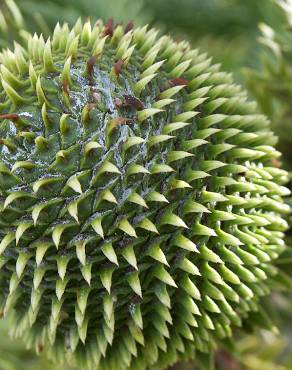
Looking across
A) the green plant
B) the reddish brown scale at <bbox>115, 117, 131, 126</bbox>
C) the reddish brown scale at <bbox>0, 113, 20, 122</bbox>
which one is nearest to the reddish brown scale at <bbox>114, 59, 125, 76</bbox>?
the reddish brown scale at <bbox>115, 117, 131, 126</bbox>

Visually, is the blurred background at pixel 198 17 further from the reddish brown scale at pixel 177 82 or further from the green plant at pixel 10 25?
the reddish brown scale at pixel 177 82

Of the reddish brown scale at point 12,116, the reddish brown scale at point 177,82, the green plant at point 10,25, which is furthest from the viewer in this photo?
the green plant at point 10,25

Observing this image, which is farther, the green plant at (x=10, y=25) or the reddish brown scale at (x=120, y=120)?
the green plant at (x=10, y=25)

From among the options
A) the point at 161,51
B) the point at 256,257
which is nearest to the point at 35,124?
the point at 161,51

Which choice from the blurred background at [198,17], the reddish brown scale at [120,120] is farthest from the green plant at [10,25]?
the reddish brown scale at [120,120]

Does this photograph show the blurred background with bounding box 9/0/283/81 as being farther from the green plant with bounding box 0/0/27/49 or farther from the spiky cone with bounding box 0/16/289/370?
the spiky cone with bounding box 0/16/289/370

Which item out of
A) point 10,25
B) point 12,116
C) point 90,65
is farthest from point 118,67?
point 10,25

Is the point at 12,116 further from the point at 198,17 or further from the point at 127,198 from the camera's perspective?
the point at 198,17

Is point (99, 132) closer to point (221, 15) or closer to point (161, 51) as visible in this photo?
point (161, 51)
